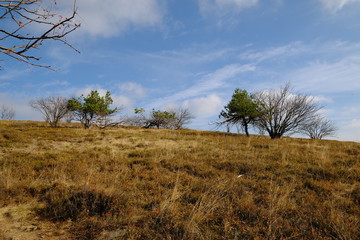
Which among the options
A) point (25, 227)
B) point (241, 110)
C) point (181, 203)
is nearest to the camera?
point (25, 227)

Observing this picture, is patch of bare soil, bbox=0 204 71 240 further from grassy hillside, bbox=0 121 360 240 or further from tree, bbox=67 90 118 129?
tree, bbox=67 90 118 129

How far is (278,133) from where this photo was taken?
2283 cm

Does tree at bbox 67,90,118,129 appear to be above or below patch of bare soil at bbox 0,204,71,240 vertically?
above

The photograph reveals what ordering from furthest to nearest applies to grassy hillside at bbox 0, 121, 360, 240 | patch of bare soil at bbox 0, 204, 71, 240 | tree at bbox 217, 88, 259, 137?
1. tree at bbox 217, 88, 259, 137
2. grassy hillside at bbox 0, 121, 360, 240
3. patch of bare soil at bbox 0, 204, 71, 240

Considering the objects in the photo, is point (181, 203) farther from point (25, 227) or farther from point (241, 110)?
point (241, 110)

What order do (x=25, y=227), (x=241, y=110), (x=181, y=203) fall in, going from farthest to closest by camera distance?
1. (x=241, y=110)
2. (x=181, y=203)
3. (x=25, y=227)

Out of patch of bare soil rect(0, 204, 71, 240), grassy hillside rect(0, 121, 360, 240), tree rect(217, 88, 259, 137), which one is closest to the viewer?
patch of bare soil rect(0, 204, 71, 240)

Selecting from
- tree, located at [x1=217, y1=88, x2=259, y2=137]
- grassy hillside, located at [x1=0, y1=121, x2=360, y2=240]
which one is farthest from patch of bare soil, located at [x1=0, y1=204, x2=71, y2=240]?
tree, located at [x1=217, y1=88, x2=259, y2=137]

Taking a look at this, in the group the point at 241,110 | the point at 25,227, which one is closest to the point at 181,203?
the point at 25,227

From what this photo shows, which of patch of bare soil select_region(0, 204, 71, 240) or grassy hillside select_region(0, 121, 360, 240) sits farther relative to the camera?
grassy hillside select_region(0, 121, 360, 240)

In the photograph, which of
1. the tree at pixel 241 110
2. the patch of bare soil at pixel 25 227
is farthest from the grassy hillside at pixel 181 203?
the tree at pixel 241 110

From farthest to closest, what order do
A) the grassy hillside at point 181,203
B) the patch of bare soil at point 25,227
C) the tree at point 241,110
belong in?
the tree at point 241,110, the grassy hillside at point 181,203, the patch of bare soil at point 25,227

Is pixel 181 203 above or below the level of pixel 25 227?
above

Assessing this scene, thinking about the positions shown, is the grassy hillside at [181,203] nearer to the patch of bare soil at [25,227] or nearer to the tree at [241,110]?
the patch of bare soil at [25,227]
